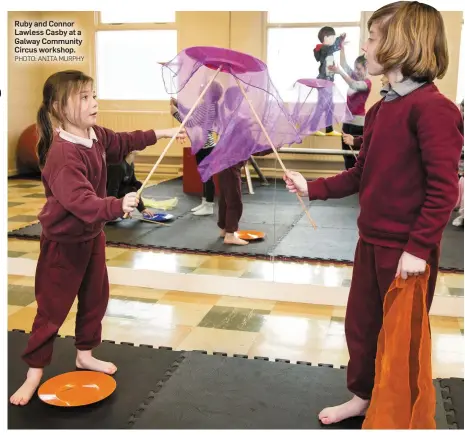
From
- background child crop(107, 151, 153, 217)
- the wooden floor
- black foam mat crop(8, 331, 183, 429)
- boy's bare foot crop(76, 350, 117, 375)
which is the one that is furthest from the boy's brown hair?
background child crop(107, 151, 153, 217)

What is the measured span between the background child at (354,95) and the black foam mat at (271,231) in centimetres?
48

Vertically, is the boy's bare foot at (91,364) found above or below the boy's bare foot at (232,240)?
below

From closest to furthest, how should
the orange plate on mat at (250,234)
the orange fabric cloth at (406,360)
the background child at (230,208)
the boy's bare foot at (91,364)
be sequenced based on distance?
1. the orange fabric cloth at (406,360)
2. the boy's bare foot at (91,364)
3. the background child at (230,208)
4. the orange plate on mat at (250,234)

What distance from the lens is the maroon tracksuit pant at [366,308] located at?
1743 mm

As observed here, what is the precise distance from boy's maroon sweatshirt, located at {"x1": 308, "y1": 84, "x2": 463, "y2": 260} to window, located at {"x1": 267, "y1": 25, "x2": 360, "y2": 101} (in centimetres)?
123

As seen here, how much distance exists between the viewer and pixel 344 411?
191 centimetres

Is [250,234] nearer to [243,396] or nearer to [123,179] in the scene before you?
[123,179]

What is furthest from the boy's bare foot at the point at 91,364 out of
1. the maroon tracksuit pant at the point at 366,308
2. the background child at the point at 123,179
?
the background child at the point at 123,179

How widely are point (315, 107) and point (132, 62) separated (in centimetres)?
132

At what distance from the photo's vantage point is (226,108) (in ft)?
8.43

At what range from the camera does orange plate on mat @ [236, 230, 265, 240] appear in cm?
394

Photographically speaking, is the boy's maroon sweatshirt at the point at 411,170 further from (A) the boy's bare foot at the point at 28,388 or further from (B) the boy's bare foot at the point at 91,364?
(A) the boy's bare foot at the point at 28,388

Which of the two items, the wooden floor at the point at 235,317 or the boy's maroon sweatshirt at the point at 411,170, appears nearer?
the boy's maroon sweatshirt at the point at 411,170

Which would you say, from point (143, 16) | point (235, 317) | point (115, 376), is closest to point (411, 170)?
point (115, 376)
